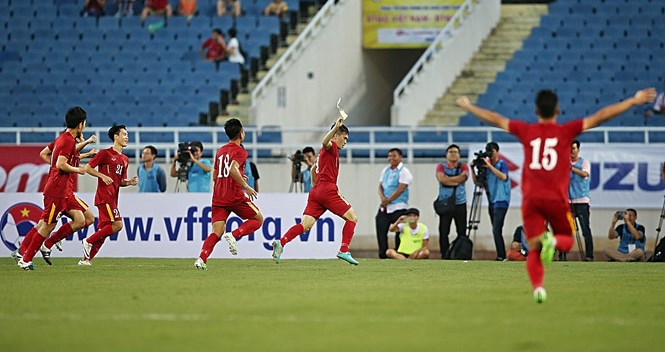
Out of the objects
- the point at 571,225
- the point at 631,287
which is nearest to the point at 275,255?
the point at 631,287

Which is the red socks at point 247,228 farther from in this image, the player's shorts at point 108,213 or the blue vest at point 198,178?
the blue vest at point 198,178

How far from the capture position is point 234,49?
32562 mm

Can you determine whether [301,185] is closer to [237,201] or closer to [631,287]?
[237,201]

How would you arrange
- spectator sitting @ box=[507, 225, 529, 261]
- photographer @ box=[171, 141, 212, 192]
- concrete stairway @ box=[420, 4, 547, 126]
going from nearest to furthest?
spectator sitting @ box=[507, 225, 529, 261] → photographer @ box=[171, 141, 212, 192] → concrete stairway @ box=[420, 4, 547, 126]

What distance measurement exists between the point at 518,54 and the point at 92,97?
34.3 feet

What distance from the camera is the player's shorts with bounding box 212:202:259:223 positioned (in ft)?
59.0

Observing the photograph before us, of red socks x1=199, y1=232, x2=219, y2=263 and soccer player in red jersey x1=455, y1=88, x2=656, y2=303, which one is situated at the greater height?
soccer player in red jersey x1=455, y1=88, x2=656, y2=303

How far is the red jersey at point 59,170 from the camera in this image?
17.3 metres

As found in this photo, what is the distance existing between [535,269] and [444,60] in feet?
67.7

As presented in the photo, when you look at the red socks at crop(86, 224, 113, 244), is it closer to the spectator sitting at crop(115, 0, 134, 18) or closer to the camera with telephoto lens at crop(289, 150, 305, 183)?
the camera with telephoto lens at crop(289, 150, 305, 183)

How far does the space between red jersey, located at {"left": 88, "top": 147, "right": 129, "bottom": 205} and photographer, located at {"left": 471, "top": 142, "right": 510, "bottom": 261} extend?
6.90m

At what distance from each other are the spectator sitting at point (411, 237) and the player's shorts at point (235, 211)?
548cm

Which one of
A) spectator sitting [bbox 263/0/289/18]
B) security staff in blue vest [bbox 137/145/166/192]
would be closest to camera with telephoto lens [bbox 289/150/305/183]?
security staff in blue vest [bbox 137/145/166/192]

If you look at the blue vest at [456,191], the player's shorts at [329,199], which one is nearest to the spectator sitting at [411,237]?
the blue vest at [456,191]
